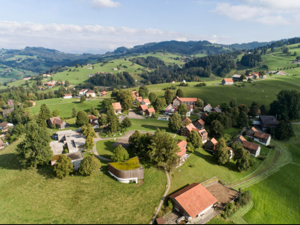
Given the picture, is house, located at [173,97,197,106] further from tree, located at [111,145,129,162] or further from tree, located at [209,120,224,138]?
tree, located at [111,145,129,162]

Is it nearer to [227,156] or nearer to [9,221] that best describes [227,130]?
[227,156]

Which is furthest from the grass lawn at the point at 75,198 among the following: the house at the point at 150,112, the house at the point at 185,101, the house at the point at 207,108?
the house at the point at 185,101

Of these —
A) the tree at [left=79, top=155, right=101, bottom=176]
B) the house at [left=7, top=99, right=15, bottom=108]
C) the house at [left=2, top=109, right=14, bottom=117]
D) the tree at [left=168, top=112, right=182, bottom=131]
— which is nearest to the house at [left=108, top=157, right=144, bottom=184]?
the tree at [left=79, top=155, right=101, bottom=176]

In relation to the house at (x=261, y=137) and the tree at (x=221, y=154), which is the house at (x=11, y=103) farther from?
the house at (x=261, y=137)

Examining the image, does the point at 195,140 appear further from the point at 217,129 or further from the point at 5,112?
the point at 5,112

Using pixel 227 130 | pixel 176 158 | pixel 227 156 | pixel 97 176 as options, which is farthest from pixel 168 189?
pixel 227 130

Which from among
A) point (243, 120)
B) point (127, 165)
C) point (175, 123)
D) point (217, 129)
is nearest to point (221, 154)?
point (217, 129)
